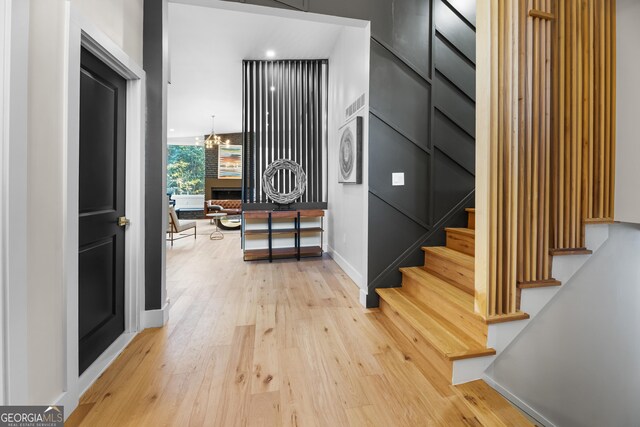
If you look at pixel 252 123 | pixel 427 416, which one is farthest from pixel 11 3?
pixel 252 123

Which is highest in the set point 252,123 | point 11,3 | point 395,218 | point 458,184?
point 252,123

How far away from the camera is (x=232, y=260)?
4.71 metres

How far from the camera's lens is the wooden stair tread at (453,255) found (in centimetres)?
221

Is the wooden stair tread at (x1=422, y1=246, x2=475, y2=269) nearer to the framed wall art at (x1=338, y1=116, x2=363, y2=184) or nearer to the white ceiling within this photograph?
the framed wall art at (x1=338, y1=116, x2=363, y2=184)

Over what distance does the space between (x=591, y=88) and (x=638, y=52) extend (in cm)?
32

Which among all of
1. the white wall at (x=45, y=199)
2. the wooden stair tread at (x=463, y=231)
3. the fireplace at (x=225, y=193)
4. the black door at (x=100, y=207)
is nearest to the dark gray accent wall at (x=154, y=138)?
the black door at (x=100, y=207)

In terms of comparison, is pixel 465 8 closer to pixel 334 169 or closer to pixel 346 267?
pixel 334 169

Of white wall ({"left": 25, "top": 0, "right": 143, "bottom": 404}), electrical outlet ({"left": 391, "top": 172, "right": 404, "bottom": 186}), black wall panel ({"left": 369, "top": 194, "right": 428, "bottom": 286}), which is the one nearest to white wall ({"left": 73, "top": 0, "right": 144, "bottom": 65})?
white wall ({"left": 25, "top": 0, "right": 143, "bottom": 404})

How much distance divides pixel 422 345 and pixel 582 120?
70.5 inches

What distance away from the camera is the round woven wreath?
4.71m

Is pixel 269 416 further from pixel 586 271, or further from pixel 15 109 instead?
pixel 586 271

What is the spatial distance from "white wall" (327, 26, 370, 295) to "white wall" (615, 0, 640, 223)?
5.62ft

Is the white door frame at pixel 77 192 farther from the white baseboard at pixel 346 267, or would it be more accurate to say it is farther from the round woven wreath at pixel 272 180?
the round woven wreath at pixel 272 180

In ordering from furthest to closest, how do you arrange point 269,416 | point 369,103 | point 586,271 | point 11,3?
point 369,103 < point 586,271 < point 269,416 < point 11,3
